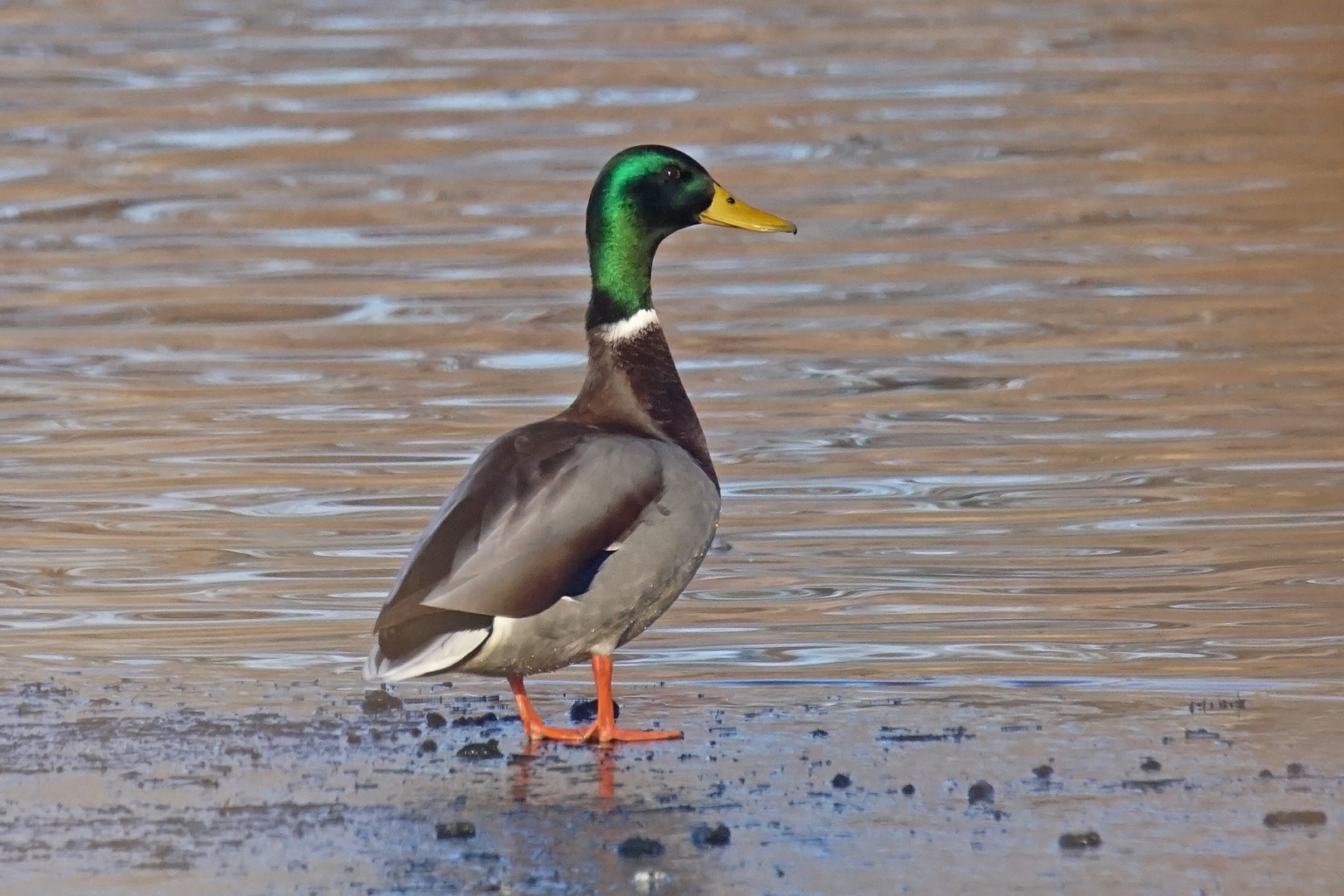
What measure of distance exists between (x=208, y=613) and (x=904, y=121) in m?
9.92

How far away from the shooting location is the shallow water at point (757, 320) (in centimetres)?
668

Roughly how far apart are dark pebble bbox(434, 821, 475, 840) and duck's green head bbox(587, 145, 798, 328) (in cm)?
197

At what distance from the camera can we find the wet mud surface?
4270mm

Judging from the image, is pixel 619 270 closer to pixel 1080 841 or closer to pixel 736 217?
pixel 736 217

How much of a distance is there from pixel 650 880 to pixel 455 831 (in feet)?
1.57

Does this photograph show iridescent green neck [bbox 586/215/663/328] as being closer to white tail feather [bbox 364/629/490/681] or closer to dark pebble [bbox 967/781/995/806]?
white tail feather [bbox 364/629/490/681]

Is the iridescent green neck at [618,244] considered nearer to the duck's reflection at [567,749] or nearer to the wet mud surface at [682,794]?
the wet mud surface at [682,794]

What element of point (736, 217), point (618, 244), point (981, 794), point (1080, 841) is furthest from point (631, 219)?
point (1080, 841)

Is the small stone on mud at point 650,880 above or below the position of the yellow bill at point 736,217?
below

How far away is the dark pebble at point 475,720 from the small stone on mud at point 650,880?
1.36 m

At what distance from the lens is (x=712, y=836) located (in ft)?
14.6

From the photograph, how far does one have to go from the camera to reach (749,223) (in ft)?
22.0

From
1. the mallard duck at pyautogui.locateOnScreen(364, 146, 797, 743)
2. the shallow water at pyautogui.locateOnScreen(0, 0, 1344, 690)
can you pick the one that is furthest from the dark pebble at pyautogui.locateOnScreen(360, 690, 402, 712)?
the shallow water at pyautogui.locateOnScreen(0, 0, 1344, 690)

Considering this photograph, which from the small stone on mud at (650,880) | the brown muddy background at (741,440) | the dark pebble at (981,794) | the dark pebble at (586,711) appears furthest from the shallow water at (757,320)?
the small stone on mud at (650,880)
